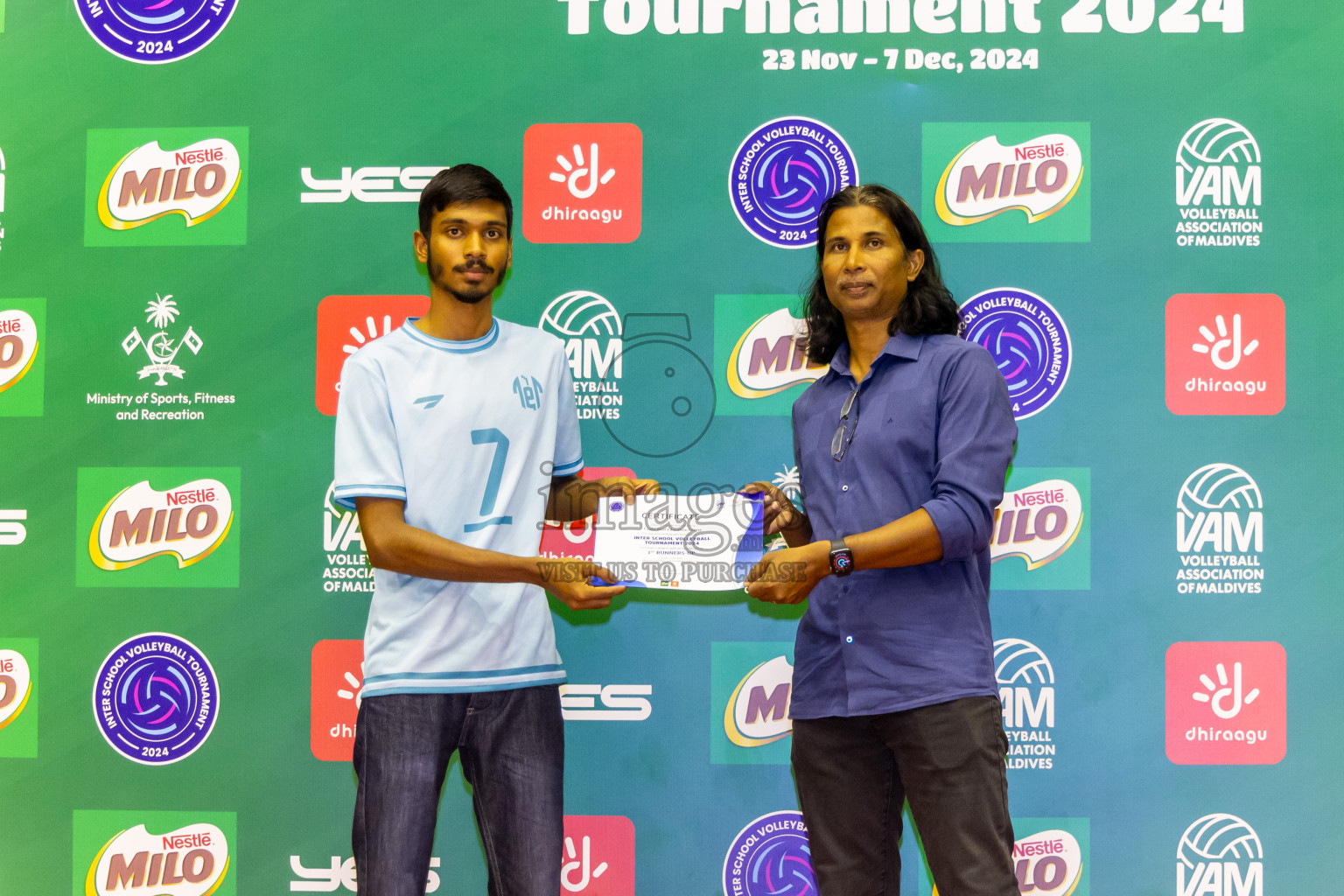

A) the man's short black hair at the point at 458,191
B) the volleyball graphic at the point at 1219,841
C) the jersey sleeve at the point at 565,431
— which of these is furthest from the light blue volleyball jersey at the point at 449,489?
the volleyball graphic at the point at 1219,841

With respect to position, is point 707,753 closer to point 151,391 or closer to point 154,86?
point 151,391

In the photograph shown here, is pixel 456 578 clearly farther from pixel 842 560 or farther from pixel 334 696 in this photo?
pixel 334 696

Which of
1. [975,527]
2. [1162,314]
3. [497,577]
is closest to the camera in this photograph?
[975,527]

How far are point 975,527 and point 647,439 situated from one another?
1.22m

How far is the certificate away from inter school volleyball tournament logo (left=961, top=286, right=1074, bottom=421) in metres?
1.09

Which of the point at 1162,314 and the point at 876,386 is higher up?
the point at 1162,314

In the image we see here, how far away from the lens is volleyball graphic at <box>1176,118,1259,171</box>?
284cm

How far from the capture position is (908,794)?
6.46 feet

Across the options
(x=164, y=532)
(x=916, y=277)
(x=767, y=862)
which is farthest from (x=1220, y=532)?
(x=164, y=532)

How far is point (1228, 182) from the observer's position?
2.84 m

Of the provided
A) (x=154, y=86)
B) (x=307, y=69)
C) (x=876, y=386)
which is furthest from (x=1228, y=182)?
(x=154, y=86)

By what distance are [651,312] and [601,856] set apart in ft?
5.37

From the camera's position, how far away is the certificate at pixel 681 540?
6.82ft

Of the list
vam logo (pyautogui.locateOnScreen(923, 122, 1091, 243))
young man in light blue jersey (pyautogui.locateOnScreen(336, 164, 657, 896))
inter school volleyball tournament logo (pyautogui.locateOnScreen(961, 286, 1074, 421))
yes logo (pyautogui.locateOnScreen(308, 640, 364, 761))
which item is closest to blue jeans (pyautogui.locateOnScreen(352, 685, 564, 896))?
young man in light blue jersey (pyautogui.locateOnScreen(336, 164, 657, 896))
